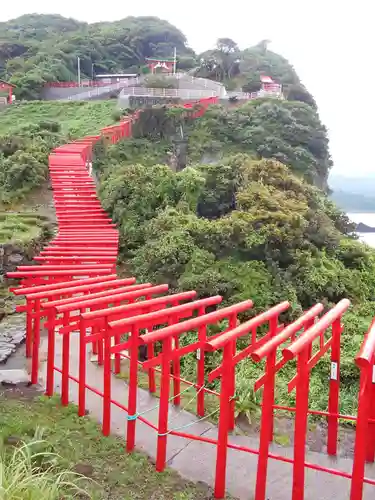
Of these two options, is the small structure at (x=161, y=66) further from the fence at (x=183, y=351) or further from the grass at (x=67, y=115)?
the fence at (x=183, y=351)

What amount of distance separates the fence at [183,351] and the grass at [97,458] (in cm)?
19

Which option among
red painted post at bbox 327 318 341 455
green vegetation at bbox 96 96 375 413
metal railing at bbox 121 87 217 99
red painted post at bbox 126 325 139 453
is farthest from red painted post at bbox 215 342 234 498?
metal railing at bbox 121 87 217 99

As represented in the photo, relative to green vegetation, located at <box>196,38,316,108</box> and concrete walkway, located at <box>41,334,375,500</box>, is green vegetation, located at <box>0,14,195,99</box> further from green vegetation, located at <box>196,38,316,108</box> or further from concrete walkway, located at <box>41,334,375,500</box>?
concrete walkway, located at <box>41,334,375,500</box>

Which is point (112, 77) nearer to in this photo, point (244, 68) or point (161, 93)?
point (244, 68)

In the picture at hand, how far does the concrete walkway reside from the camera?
203 inches

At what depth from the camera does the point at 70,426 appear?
6.29 m

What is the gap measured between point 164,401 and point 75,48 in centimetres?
5309

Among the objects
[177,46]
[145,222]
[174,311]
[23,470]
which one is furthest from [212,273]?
[177,46]

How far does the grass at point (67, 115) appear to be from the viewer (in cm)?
2897

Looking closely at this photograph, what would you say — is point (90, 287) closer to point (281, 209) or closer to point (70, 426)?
point (70, 426)

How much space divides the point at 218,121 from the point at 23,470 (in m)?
23.4

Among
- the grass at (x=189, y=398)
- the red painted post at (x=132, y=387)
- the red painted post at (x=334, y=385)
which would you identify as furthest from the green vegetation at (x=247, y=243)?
the red painted post at (x=132, y=387)

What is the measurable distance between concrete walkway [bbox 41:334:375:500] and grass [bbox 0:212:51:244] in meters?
6.59

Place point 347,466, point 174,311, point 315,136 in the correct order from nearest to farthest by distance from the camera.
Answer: point 347,466 < point 174,311 < point 315,136
